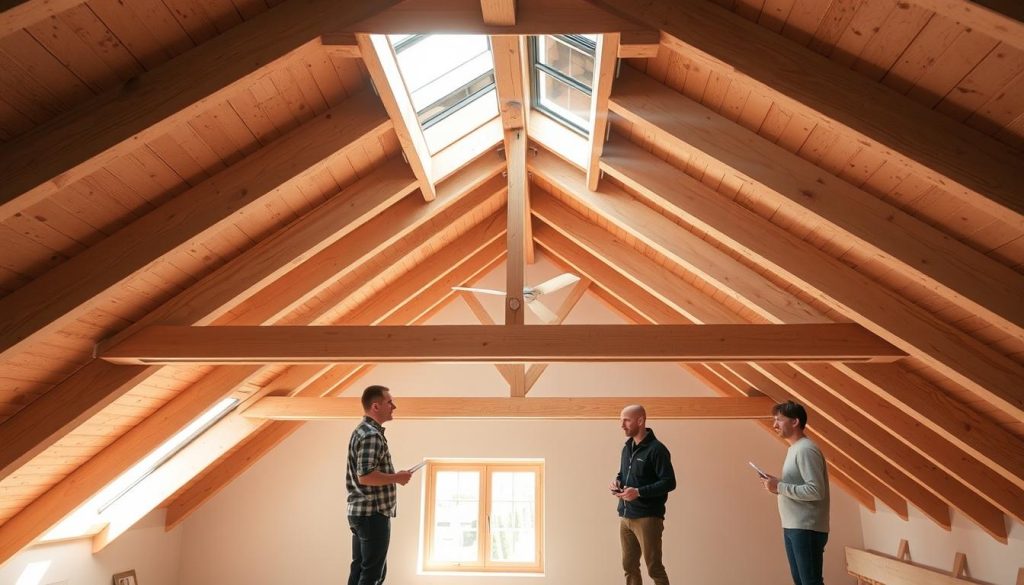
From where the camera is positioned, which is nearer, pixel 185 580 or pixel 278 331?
pixel 278 331

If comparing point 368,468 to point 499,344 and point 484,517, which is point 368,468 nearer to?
point 499,344

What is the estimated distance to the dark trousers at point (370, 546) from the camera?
324cm

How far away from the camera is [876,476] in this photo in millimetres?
5605

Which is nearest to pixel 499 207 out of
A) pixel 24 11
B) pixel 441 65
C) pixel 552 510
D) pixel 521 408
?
pixel 521 408

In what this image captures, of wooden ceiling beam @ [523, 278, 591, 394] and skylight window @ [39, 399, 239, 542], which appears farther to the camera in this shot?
wooden ceiling beam @ [523, 278, 591, 394]

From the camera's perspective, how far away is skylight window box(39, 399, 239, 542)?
572 cm

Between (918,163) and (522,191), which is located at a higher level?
(522,191)

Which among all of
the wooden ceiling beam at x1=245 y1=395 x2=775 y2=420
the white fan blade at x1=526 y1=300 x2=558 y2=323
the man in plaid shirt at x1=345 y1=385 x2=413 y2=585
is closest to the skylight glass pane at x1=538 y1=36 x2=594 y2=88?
the white fan blade at x1=526 y1=300 x2=558 y2=323

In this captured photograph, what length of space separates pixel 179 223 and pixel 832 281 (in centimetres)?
285

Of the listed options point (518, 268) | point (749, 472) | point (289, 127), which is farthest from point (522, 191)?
point (749, 472)

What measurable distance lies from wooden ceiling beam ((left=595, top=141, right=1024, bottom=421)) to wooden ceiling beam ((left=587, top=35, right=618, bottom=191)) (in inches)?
5.8

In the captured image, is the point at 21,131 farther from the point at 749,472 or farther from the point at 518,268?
the point at 749,472

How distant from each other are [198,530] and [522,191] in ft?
15.9

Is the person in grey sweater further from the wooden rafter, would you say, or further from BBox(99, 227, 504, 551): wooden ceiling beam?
BBox(99, 227, 504, 551): wooden ceiling beam
